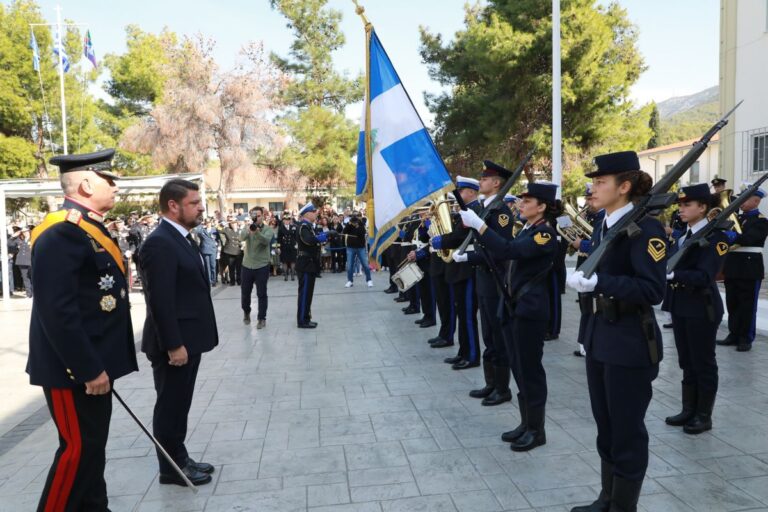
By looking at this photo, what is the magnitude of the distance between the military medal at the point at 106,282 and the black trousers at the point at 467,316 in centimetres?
417

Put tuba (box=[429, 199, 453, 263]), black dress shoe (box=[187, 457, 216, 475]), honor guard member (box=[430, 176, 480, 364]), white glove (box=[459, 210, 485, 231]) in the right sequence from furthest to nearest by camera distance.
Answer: honor guard member (box=[430, 176, 480, 364]) < tuba (box=[429, 199, 453, 263]) < black dress shoe (box=[187, 457, 216, 475]) < white glove (box=[459, 210, 485, 231])

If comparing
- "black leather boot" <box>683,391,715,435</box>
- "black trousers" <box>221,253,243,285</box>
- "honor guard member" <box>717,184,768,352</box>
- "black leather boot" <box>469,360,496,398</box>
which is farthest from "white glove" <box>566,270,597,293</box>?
"black trousers" <box>221,253,243,285</box>

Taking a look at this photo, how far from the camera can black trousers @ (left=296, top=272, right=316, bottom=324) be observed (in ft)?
30.7

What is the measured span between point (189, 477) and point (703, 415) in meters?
3.95

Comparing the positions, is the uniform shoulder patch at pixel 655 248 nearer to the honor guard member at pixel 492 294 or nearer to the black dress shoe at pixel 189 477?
the honor guard member at pixel 492 294

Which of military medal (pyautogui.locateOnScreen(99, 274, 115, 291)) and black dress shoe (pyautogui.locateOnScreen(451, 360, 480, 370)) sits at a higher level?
military medal (pyautogui.locateOnScreen(99, 274, 115, 291))

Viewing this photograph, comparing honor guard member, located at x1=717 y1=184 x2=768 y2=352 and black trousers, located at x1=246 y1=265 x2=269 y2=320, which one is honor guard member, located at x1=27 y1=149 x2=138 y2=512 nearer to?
black trousers, located at x1=246 y1=265 x2=269 y2=320

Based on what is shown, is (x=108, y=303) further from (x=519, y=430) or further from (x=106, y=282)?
(x=519, y=430)

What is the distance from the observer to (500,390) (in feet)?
17.6

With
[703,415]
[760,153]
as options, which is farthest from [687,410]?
[760,153]

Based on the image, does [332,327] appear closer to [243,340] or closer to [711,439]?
[243,340]

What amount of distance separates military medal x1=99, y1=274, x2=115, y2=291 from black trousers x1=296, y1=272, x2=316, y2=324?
6.26 metres

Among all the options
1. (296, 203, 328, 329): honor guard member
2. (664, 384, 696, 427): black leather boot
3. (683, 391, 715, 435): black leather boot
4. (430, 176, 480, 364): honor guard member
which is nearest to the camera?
(683, 391, 715, 435): black leather boot


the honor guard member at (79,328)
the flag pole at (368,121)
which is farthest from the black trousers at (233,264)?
the honor guard member at (79,328)
